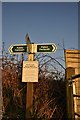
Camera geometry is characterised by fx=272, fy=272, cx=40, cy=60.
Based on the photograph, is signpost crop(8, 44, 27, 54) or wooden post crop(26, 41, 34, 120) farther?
signpost crop(8, 44, 27, 54)

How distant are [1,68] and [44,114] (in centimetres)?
116

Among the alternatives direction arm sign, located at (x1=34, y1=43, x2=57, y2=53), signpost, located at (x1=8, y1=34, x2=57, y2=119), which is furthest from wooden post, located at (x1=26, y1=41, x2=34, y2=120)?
direction arm sign, located at (x1=34, y1=43, x2=57, y2=53)

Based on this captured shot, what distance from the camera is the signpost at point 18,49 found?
15.2 feet

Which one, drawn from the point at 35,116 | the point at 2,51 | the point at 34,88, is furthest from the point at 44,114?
the point at 2,51

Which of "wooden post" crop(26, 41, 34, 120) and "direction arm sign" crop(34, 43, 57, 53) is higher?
"direction arm sign" crop(34, 43, 57, 53)

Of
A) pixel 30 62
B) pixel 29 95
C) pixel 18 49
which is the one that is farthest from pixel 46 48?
pixel 29 95

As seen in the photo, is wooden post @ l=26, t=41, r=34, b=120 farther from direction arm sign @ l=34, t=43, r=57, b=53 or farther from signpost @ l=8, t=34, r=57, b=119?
direction arm sign @ l=34, t=43, r=57, b=53

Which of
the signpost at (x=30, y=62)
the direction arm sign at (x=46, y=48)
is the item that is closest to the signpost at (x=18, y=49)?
the signpost at (x=30, y=62)

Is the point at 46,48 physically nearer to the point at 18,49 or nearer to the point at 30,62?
the point at 30,62

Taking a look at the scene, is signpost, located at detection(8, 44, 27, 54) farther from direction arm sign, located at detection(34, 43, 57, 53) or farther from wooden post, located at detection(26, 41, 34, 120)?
direction arm sign, located at detection(34, 43, 57, 53)

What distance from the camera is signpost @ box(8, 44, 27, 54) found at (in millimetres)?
4637

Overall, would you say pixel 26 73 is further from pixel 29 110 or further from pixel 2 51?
pixel 2 51

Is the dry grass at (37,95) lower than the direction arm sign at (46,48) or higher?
lower

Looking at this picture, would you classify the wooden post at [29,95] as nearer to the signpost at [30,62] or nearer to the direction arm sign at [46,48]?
the signpost at [30,62]
